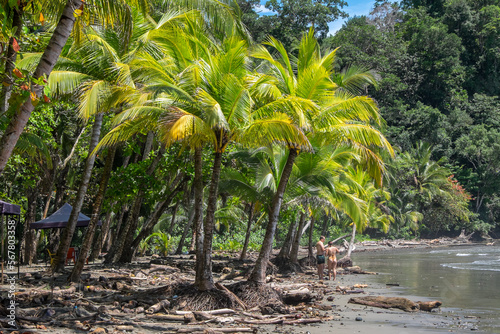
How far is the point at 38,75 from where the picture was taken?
214 inches

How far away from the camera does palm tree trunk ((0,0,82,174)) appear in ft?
17.4

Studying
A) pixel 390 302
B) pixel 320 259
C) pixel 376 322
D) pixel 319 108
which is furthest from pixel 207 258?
pixel 320 259

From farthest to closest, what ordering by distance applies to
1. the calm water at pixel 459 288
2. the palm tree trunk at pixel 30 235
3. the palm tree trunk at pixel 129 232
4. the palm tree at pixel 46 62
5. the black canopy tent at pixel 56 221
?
the palm tree trunk at pixel 30 235 < the palm tree trunk at pixel 129 232 < the black canopy tent at pixel 56 221 < the calm water at pixel 459 288 < the palm tree at pixel 46 62

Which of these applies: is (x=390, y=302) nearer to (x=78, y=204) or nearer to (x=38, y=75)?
(x=78, y=204)

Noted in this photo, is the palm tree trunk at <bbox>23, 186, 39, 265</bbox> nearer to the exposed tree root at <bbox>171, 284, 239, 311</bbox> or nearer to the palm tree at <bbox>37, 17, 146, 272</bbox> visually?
the palm tree at <bbox>37, 17, 146, 272</bbox>

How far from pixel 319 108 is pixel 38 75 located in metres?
6.54

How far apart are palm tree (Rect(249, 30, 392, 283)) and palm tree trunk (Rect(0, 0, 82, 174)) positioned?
18.6 ft

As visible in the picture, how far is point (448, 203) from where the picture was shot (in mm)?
46094

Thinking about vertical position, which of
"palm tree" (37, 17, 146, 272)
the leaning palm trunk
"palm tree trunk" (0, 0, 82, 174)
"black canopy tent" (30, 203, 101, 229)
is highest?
"palm tree" (37, 17, 146, 272)

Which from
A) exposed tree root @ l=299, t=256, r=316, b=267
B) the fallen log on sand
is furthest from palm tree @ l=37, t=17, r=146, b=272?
exposed tree root @ l=299, t=256, r=316, b=267

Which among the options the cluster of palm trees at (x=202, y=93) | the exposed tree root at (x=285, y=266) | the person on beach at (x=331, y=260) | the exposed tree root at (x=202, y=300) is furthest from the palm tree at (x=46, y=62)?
the exposed tree root at (x=285, y=266)

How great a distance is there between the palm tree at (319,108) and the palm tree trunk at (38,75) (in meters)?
5.66

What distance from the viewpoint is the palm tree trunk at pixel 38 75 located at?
17.4ft

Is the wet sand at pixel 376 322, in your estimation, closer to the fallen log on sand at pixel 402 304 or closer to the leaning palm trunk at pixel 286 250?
the fallen log on sand at pixel 402 304
